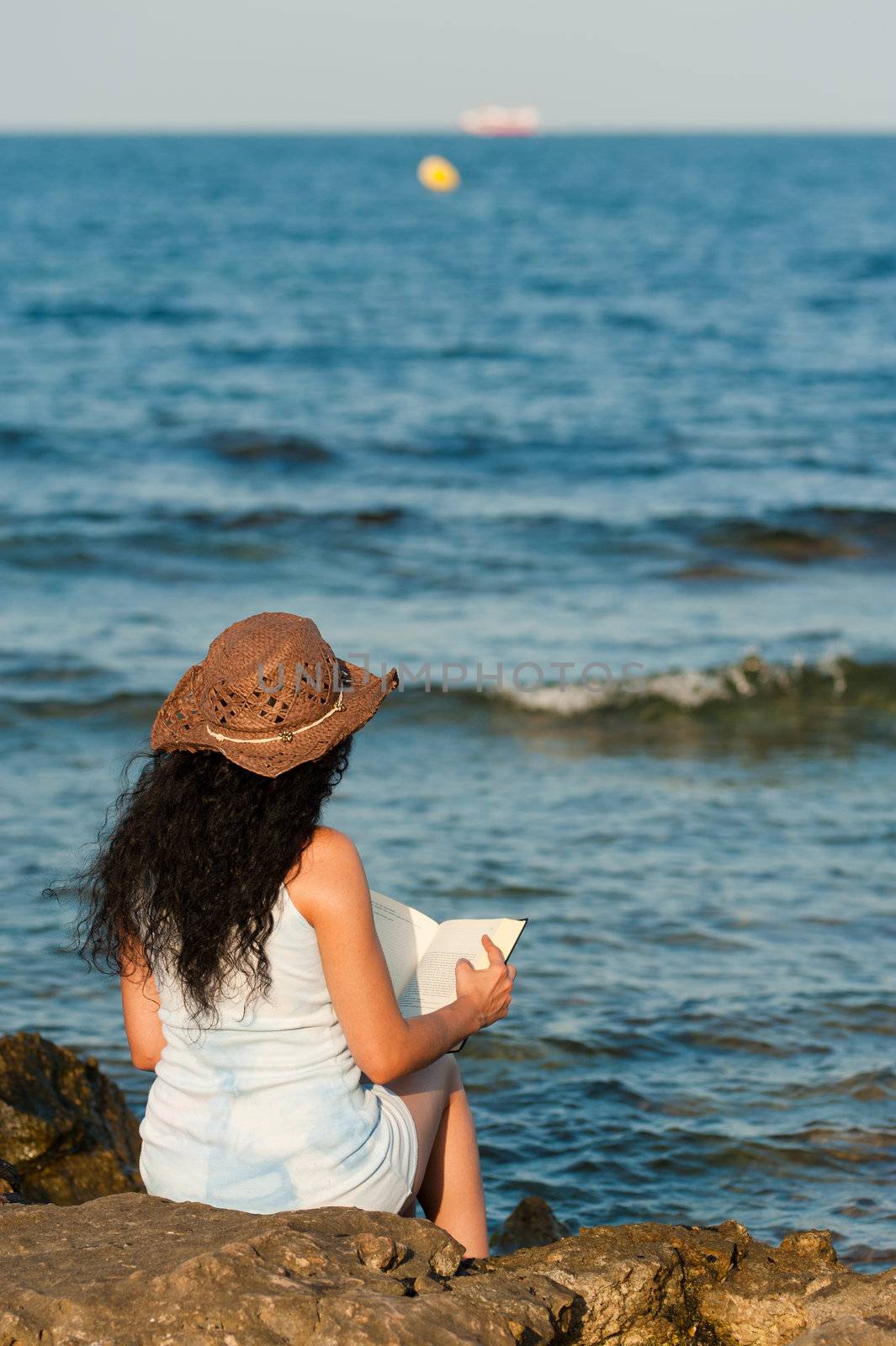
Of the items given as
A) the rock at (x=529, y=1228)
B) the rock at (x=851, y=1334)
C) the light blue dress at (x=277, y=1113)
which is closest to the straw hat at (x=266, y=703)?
the light blue dress at (x=277, y=1113)

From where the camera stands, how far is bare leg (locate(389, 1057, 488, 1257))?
2.64m

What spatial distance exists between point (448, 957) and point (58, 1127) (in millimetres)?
1030

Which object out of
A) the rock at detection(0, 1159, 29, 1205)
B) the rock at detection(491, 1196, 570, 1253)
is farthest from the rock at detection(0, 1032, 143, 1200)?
the rock at detection(491, 1196, 570, 1253)

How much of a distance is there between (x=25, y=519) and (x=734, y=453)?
22.4ft

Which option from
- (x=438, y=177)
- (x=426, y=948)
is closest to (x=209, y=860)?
(x=426, y=948)

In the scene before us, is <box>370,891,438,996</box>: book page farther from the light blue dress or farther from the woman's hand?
the light blue dress

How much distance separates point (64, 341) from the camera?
21.0 metres

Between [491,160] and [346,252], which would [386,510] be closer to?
[346,252]

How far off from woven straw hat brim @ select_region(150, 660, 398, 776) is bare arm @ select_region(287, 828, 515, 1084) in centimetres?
13

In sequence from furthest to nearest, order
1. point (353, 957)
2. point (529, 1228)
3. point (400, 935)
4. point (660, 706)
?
1. point (660, 706)
2. point (529, 1228)
3. point (400, 935)
4. point (353, 957)

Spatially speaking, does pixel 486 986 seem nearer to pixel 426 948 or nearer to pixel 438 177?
pixel 426 948

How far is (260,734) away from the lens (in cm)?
238

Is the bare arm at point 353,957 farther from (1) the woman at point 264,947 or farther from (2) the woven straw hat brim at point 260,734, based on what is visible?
(2) the woven straw hat brim at point 260,734

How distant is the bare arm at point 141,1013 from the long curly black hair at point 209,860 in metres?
0.10
